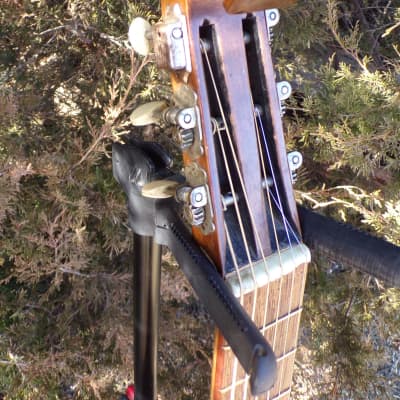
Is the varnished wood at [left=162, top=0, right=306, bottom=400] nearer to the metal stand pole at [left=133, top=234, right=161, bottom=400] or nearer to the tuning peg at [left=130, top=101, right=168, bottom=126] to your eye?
the tuning peg at [left=130, top=101, right=168, bottom=126]

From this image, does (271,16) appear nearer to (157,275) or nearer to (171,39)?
(171,39)

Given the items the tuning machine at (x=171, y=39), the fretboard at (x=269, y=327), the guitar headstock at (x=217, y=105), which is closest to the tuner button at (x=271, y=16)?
the guitar headstock at (x=217, y=105)

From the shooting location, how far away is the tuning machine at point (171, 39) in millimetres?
483

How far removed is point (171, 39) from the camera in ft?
1.58

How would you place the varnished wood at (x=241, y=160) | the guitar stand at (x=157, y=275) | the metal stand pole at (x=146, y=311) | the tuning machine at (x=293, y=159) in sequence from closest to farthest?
the guitar stand at (x=157, y=275), the varnished wood at (x=241, y=160), the tuning machine at (x=293, y=159), the metal stand pole at (x=146, y=311)

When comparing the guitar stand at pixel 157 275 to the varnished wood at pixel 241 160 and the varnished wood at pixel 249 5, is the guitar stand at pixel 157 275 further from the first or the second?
the varnished wood at pixel 249 5

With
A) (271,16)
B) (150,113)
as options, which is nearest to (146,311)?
(150,113)

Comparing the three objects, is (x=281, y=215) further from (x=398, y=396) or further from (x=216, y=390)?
(x=398, y=396)

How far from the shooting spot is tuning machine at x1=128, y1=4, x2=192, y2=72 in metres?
0.48

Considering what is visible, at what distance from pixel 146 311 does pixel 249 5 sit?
1.51ft

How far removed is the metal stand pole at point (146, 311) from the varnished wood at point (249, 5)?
1.07 ft

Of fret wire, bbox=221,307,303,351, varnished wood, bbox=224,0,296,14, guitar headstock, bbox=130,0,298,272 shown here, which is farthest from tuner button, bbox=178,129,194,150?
fret wire, bbox=221,307,303,351

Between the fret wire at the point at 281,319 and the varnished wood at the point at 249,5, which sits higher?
the varnished wood at the point at 249,5

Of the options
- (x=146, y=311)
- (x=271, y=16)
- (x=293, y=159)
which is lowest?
(x=146, y=311)
